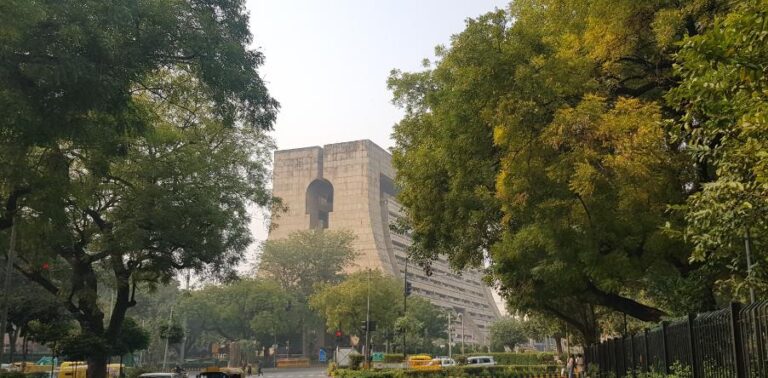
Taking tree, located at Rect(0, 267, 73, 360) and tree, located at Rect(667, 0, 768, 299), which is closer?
tree, located at Rect(667, 0, 768, 299)

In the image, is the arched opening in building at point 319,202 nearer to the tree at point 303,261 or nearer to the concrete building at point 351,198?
the concrete building at point 351,198

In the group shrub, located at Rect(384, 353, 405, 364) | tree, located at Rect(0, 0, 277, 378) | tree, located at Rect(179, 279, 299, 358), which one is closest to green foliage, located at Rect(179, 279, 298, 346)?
tree, located at Rect(179, 279, 299, 358)

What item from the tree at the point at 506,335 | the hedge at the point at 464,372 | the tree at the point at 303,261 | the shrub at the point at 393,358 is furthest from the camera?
the tree at the point at 303,261

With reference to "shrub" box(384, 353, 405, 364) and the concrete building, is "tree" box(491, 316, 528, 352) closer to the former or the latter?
the concrete building

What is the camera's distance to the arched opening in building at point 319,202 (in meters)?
123

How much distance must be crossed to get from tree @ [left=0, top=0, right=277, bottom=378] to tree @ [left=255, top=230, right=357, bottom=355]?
194ft

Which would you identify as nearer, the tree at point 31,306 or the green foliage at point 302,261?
the tree at point 31,306

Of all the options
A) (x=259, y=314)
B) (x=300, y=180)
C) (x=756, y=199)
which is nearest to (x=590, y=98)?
(x=756, y=199)

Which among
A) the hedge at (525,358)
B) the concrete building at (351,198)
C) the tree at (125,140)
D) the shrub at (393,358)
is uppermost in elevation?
the concrete building at (351,198)

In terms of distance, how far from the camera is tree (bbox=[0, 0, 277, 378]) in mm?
12031

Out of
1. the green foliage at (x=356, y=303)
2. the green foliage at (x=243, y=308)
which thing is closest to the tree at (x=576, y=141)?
the green foliage at (x=356, y=303)

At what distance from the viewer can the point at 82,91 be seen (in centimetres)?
1223

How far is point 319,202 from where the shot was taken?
128 m

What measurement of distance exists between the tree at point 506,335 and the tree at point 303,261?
909 inches
